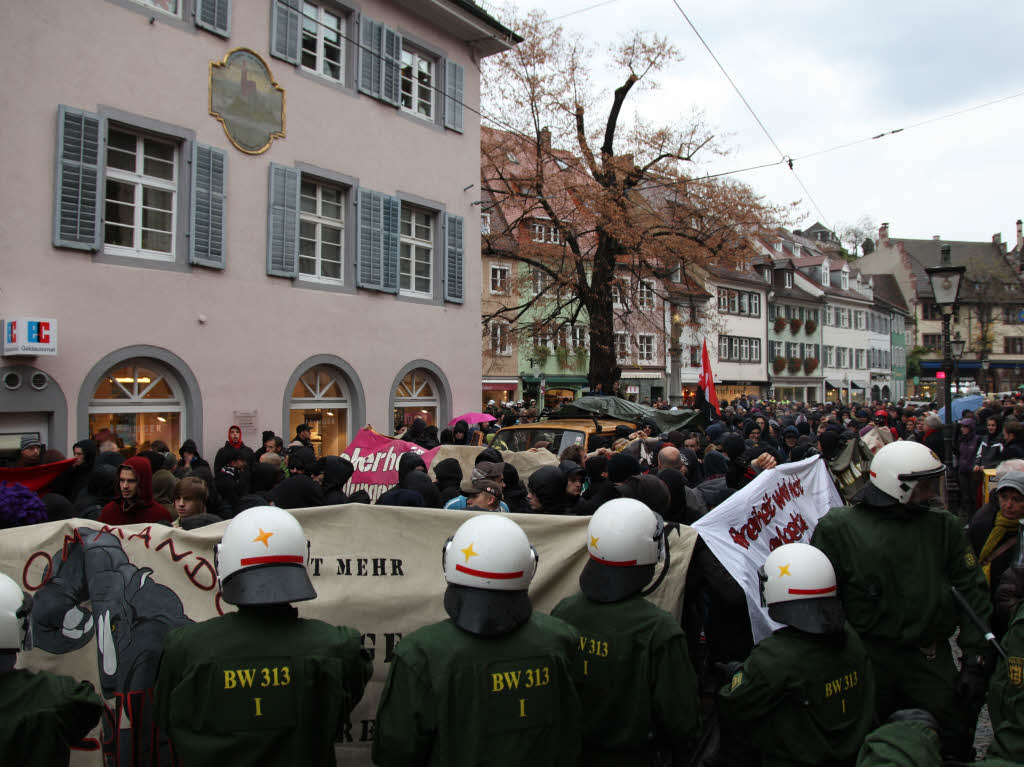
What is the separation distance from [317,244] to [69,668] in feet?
35.9

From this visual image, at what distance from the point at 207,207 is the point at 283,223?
138 cm

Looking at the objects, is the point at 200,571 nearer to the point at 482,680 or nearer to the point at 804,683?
the point at 482,680

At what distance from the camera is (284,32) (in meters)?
12.6

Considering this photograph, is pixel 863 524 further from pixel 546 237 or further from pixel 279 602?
pixel 546 237

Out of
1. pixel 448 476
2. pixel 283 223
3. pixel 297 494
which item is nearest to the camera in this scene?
pixel 297 494

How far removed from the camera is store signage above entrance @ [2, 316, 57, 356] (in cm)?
930

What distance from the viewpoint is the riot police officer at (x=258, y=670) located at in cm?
244

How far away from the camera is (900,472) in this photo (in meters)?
3.63

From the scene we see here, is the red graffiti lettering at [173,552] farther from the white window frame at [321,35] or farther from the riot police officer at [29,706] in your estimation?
the white window frame at [321,35]

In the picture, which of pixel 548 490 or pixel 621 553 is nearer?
pixel 621 553

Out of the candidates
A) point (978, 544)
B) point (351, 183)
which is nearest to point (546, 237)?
point (351, 183)

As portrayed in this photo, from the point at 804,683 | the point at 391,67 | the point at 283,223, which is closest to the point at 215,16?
the point at 283,223

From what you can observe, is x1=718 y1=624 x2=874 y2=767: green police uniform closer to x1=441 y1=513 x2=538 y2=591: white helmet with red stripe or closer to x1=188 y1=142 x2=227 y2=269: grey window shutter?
x1=441 y1=513 x2=538 y2=591: white helmet with red stripe

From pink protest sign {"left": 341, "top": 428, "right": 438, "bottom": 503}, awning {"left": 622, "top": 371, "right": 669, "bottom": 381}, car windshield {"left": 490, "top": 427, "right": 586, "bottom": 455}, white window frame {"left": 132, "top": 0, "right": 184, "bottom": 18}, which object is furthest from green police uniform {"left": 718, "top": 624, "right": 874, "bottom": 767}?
awning {"left": 622, "top": 371, "right": 669, "bottom": 381}
